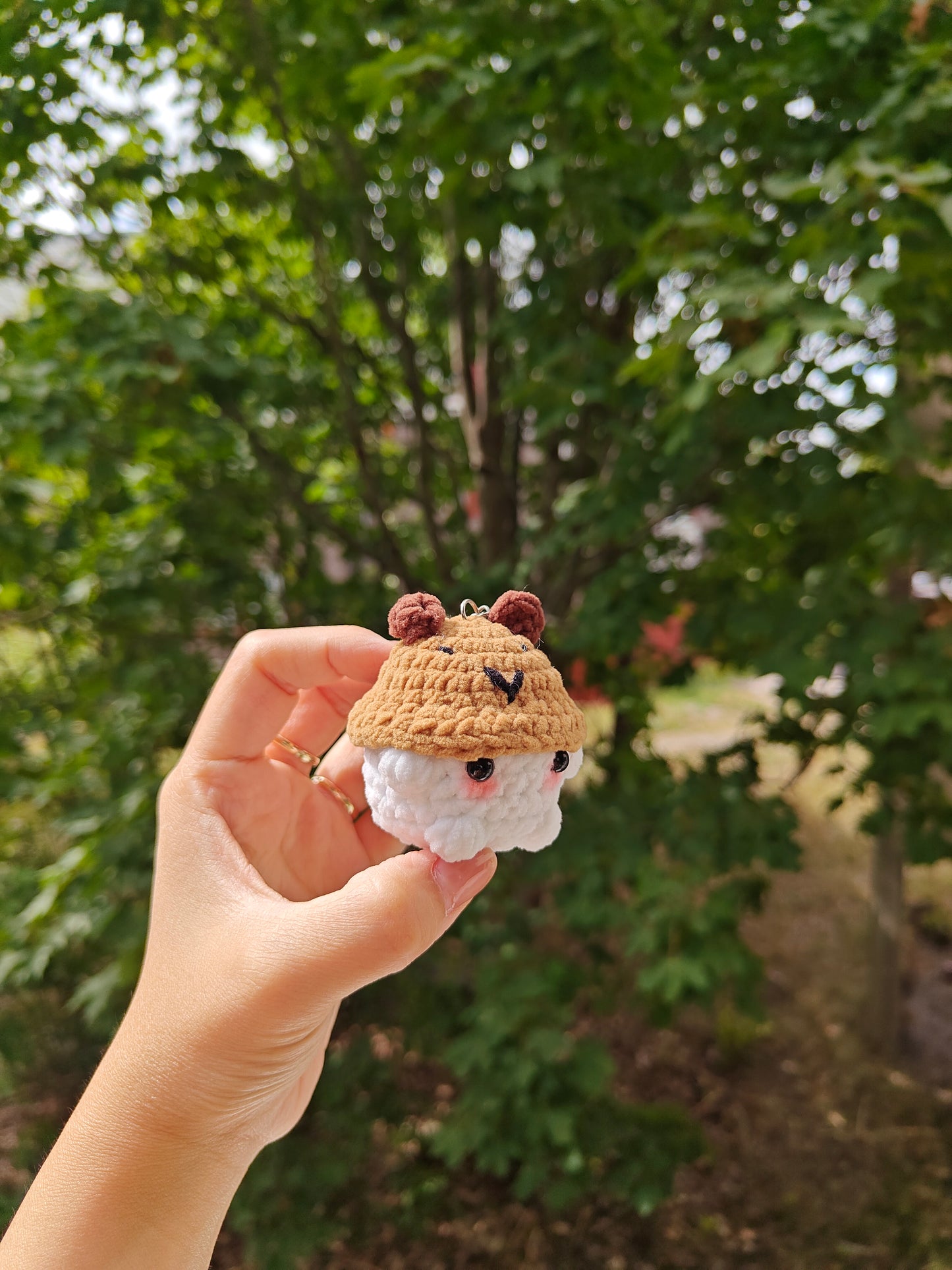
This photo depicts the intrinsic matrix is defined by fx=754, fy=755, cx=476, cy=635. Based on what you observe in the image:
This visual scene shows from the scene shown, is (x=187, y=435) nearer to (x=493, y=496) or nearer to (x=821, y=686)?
(x=493, y=496)

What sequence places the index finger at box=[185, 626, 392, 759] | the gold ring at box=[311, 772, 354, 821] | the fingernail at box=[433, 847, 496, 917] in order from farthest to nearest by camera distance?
the gold ring at box=[311, 772, 354, 821] → the index finger at box=[185, 626, 392, 759] → the fingernail at box=[433, 847, 496, 917]

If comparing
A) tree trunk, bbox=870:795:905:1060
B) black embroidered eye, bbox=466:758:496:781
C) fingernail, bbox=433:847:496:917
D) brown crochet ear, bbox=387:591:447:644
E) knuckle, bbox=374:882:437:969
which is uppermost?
brown crochet ear, bbox=387:591:447:644

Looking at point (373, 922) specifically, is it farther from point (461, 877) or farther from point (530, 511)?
point (530, 511)

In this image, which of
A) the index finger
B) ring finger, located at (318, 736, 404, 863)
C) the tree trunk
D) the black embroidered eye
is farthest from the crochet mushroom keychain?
the tree trunk

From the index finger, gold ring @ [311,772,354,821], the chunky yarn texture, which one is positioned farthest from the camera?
gold ring @ [311,772,354,821]

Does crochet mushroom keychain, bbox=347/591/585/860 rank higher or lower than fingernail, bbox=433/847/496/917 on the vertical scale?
higher

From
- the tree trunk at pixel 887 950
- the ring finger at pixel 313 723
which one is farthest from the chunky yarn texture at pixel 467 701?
the tree trunk at pixel 887 950

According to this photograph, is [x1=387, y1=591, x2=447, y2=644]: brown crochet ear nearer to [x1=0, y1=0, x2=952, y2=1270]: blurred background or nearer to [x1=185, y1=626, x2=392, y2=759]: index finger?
[x1=185, y1=626, x2=392, y2=759]: index finger
